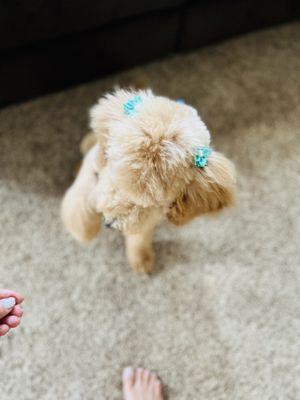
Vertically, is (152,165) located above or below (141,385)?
above

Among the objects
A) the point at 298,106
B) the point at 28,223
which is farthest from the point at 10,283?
the point at 298,106

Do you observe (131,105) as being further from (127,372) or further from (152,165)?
(127,372)

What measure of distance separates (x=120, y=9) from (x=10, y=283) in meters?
0.81

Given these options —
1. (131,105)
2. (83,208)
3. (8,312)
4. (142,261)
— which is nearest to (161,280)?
(142,261)

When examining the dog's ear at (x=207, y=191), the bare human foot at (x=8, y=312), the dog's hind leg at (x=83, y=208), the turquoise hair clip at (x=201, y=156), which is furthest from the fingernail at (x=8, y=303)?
the turquoise hair clip at (x=201, y=156)

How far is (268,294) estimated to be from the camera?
119cm

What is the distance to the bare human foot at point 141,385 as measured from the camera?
1.04m

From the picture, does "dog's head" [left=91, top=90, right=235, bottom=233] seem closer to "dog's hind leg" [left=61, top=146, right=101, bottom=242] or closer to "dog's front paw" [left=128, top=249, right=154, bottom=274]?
"dog's hind leg" [left=61, top=146, right=101, bottom=242]

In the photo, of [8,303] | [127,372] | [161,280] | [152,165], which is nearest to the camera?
[152,165]

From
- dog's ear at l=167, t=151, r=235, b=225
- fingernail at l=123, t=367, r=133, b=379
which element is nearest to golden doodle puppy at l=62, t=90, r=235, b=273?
dog's ear at l=167, t=151, r=235, b=225

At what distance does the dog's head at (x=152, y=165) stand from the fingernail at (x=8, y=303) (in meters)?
0.26

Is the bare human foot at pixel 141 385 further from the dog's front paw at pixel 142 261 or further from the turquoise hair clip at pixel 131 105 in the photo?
the turquoise hair clip at pixel 131 105

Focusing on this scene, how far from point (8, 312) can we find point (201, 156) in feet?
1.69

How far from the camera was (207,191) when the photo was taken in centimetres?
78
